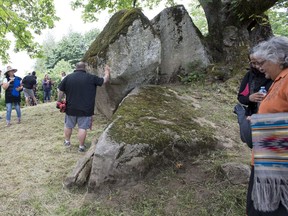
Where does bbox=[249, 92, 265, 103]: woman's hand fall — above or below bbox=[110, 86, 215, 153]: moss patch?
above

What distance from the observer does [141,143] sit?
14.4 ft

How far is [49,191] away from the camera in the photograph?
4.48m

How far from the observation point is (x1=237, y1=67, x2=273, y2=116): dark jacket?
3.33 meters

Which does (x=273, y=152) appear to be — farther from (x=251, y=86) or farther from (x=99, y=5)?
(x=99, y=5)

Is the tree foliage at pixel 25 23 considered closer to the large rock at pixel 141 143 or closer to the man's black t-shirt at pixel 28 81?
the man's black t-shirt at pixel 28 81

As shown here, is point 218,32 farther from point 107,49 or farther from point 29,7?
point 29,7

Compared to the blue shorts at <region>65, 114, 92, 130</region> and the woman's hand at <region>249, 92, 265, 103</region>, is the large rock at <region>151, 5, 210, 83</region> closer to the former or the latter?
the blue shorts at <region>65, 114, 92, 130</region>

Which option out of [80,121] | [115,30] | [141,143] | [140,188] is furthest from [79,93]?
[140,188]

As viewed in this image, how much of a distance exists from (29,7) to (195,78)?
7475mm

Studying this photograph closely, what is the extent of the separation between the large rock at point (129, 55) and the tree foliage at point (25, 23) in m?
4.32

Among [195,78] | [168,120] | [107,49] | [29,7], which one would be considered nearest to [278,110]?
[168,120]

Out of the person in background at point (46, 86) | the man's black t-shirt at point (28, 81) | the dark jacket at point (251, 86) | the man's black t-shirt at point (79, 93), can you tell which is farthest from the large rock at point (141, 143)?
the person in background at point (46, 86)

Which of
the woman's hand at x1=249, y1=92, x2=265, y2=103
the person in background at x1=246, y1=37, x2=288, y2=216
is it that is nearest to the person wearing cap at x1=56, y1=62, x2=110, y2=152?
the woman's hand at x1=249, y1=92, x2=265, y2=103

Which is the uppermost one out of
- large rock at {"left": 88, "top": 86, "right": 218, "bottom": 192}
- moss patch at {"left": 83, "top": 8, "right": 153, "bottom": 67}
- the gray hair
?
moss patch at {"left": 83, "top": 8, "right": 153, "bottom": 67}
